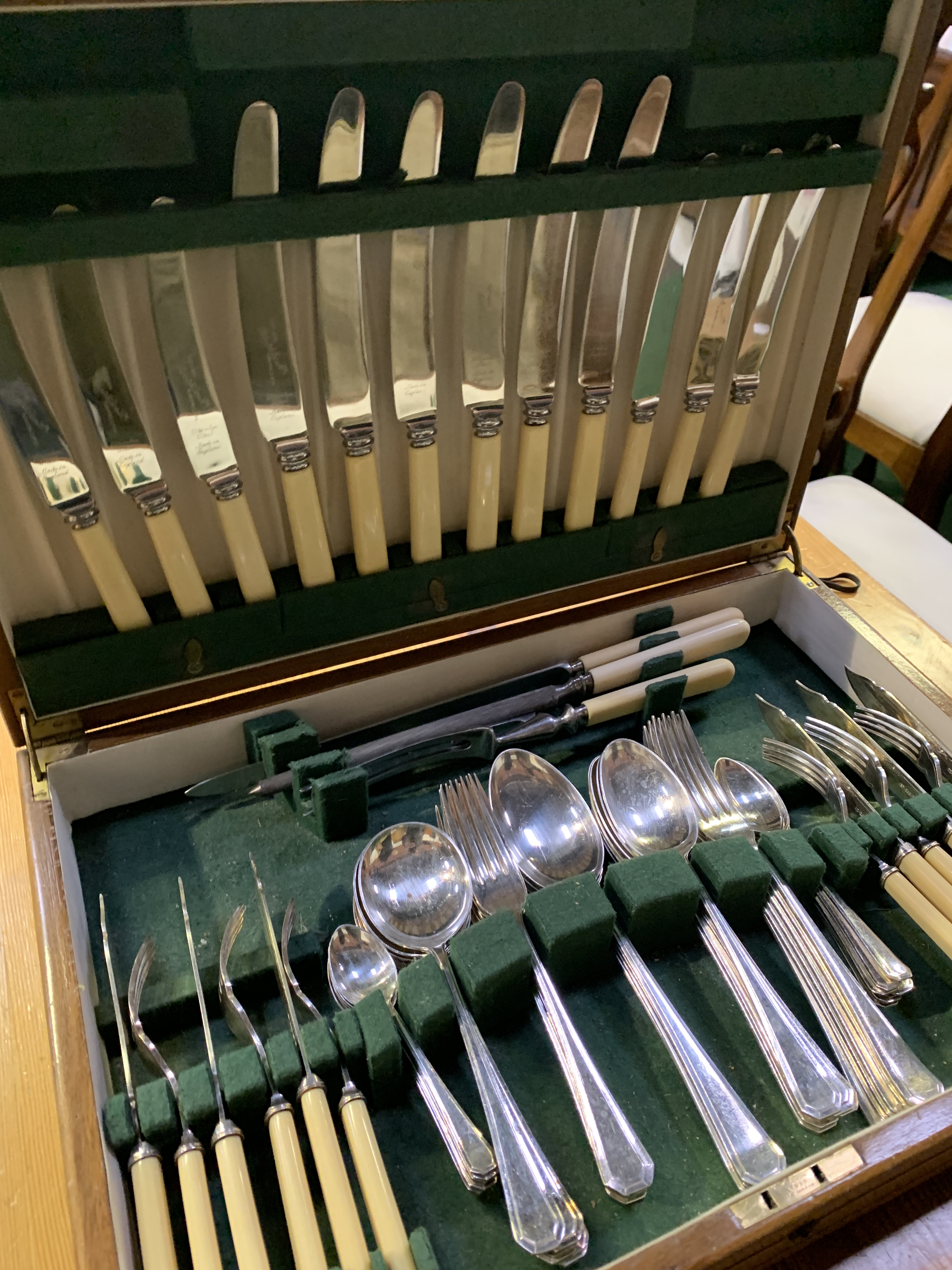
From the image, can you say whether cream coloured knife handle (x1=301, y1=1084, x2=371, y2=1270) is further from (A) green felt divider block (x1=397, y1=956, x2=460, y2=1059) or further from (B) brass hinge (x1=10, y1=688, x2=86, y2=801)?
(B) brass hinge (x1=10, y1=688, x2=86, y2=801)

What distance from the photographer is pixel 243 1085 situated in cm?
54

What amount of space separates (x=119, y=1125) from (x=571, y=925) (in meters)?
0.31

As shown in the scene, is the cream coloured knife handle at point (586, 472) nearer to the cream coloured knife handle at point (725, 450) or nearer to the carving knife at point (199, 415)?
the cream coloured knife handle at point (725, 450)

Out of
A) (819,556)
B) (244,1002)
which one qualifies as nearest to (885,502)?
(819,556)

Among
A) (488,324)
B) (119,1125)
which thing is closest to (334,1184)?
(119,1125)

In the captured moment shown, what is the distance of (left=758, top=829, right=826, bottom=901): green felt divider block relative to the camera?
2.16 feet

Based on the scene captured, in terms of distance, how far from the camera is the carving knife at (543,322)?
61 centimetres

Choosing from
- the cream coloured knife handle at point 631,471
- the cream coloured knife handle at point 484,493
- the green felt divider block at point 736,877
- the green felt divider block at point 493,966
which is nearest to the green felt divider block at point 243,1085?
the green felt divider block at point 493,966

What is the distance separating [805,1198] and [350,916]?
1.17 feet

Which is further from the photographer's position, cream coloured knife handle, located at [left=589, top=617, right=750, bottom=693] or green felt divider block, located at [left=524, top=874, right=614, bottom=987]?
cream coloured knife handle, located at [left=589, top=617, right=750, bottom=693]

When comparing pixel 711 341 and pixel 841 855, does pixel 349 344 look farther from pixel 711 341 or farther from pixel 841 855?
pixel 841 855

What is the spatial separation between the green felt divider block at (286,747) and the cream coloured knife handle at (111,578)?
0.45 ft

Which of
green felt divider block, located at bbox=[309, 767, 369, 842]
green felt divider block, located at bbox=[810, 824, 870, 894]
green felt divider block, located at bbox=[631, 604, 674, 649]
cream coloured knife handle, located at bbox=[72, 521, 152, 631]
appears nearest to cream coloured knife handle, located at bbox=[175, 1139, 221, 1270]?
green felt divider block, located at bbox=[309, 767, 369, 842]

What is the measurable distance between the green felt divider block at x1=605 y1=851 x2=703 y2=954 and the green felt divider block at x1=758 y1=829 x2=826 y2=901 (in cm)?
7
